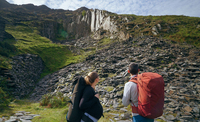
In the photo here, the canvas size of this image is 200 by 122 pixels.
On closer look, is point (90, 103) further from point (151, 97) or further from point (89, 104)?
point (151, 97)

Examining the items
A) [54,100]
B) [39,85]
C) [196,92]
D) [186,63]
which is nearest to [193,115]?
[196,92]

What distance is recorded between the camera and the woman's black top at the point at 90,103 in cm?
364

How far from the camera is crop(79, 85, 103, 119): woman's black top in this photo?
3.64m

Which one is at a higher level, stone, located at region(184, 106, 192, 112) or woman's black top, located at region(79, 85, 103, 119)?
woman's black top, located at region(79, 85, 103, 119)

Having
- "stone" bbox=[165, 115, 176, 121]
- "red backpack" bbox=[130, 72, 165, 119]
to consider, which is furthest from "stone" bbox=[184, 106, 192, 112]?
"red backpack" bbox=[130, 72, 165, 119]

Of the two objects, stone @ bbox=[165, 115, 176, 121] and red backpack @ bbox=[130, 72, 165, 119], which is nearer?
red backpack @ bbox=[130, 72, 165, 119]

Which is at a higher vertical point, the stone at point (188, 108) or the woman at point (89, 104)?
the woman at point (89, 104)

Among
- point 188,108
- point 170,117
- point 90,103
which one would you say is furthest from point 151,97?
point 188,108

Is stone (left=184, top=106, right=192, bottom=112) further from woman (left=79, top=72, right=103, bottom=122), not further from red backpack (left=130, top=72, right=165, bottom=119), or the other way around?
woman (left=79, top=72, right=103, bottom=122)

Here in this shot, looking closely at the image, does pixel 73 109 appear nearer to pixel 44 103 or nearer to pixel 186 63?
pixel 44 103

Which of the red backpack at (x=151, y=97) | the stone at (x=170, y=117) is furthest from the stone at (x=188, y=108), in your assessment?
the red backpack at (x=151, y=97)

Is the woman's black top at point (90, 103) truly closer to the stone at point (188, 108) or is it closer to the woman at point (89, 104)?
the woman at point (89, 104)

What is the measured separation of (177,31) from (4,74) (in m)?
45.9

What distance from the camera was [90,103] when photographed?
3.67m
